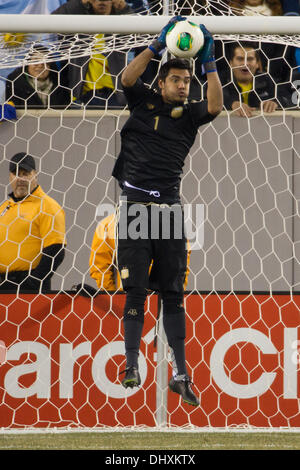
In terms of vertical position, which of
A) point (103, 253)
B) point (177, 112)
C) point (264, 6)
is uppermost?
point (264, 6)

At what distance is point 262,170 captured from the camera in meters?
5.95

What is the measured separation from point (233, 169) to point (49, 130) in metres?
1.30

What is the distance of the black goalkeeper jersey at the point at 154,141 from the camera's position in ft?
14.3

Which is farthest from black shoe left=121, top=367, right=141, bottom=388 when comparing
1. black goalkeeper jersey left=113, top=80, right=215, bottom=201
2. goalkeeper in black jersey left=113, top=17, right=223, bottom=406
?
black goalkeeper jersey left=113, top=80, right=215, bottom=201

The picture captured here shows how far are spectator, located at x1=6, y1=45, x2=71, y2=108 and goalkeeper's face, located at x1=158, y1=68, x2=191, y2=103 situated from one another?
60.2 inches

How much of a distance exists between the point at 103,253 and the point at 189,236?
70 centimetres

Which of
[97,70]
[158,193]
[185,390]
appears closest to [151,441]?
[185,390]

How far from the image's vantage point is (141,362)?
5.22 m

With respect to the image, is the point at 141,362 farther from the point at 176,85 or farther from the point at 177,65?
the point at 177,65

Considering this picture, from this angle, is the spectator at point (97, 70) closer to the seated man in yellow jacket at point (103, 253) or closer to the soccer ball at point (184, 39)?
the seated man in yellow jacket at point (103, 253)

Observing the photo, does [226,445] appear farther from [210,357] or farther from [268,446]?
[210,357]

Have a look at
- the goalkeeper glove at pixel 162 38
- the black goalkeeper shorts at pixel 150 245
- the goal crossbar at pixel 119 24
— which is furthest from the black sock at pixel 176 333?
the goal crossbar at pixel 119 24

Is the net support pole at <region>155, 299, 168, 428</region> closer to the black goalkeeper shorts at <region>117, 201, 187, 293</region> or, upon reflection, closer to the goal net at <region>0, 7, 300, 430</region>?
the goal net at <region>0, 7, 300, 430</region>

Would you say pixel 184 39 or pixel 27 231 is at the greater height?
pixel 184 39
